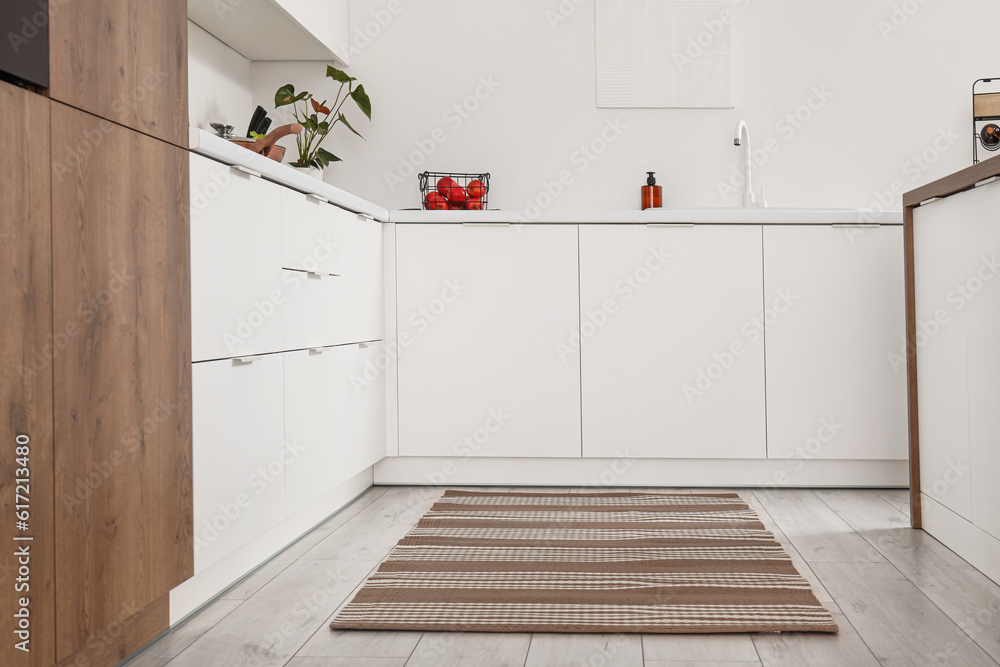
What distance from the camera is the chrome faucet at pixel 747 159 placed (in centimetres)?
320

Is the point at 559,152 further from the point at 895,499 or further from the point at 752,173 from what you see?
the point at 895,499

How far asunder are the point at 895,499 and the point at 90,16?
2685 millimetres

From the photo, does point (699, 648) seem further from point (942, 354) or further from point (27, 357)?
point (27, 357)

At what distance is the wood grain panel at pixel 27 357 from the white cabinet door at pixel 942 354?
199cm

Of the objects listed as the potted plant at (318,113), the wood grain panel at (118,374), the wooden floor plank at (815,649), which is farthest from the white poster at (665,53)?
the wooden floor plank at (815,649)

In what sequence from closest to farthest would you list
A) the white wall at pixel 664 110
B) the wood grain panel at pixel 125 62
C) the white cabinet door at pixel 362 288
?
1. the wood grain panel at pixel 125 62
2. the white cabinet door at pixel 362 288
3. the white wall at pixel 664 110

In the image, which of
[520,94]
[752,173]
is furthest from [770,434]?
[520,94]

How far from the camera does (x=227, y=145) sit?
5.59 ft

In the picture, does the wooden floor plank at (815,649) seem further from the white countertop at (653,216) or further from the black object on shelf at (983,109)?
the black object on shelf at (983,109)

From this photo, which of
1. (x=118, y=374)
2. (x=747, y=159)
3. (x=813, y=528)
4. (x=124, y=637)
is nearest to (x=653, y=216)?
(x=747, y=159)

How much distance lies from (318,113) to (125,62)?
1986 mm

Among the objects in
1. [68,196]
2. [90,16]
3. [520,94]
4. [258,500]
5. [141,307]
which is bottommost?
[258,500]

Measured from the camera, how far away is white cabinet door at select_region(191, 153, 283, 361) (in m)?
1.62

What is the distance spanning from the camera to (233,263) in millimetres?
1752
